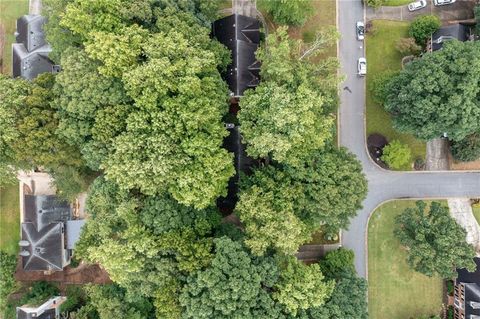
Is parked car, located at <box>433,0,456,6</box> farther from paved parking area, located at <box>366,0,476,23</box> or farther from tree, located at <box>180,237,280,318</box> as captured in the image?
tree, located at <box>180,237,280,318</box>

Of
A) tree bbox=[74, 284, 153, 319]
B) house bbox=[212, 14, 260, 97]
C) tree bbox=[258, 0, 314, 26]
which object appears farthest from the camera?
house bbox=[212, 14, 260, 97]

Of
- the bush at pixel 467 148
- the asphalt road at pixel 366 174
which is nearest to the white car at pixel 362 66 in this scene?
the asphalt road at pixel 366 174

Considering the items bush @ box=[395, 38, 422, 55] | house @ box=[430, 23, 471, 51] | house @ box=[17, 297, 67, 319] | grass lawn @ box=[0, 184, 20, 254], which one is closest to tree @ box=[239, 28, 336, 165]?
bush @ box=[395, 38, 422, 55]

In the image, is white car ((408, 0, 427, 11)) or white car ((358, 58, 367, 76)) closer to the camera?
white car ((358, 58, 367, 76))

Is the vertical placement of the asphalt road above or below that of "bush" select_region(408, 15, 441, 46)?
below

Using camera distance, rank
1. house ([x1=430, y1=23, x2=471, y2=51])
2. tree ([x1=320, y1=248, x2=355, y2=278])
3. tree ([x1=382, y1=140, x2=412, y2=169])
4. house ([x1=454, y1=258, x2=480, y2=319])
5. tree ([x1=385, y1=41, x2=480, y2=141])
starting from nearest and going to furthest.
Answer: tree ([x1=385, y1=41, x2=480, y2=141])
tree ([x1=320, y1=248, x2=355, y2=278])
house ([x1=454, y1=258, x2=480, y2=319])
house ([x1=430, y1=23, x2=471, y2=51])
tree ([x1=382, y1=140, x2=412, y2=169])

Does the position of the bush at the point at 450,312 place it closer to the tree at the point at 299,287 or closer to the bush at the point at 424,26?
the tree at the point at 299,287

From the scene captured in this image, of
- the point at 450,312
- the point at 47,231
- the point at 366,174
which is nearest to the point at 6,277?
the point at 47,231
